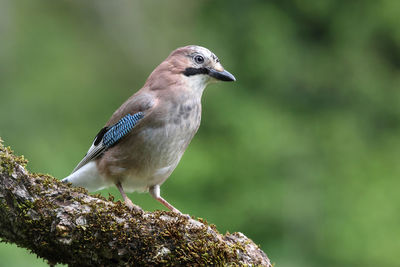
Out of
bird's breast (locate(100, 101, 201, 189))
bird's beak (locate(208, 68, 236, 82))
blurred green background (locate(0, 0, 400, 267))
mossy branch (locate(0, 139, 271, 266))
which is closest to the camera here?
mossy branch (locate(0, 139, 271, 266))

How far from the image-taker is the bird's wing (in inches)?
222

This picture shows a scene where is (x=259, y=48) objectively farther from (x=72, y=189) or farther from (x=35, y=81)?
(x=72, y=189)

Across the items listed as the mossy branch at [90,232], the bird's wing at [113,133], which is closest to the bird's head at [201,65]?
the bird's wing at [113,133]

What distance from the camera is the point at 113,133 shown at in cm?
583

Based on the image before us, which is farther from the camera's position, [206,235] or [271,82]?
[271,82]

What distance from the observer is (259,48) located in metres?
13.0

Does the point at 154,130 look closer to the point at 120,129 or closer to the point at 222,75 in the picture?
the point at 120,129

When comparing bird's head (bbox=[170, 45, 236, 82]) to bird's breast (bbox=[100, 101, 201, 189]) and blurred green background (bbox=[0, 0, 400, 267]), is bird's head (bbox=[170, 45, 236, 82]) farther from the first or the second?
blurred green background (bbox=[0, 0, 400, 267])

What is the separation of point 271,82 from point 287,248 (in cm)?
387

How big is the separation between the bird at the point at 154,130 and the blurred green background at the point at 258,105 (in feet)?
13.0

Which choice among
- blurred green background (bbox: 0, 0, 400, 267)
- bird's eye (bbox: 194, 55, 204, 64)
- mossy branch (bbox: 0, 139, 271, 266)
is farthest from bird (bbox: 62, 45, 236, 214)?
blurred green background (bbox: 0, 0, 400, 267)

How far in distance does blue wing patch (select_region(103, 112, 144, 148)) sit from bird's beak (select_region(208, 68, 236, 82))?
2.62 ft

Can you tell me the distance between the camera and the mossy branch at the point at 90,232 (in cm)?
397

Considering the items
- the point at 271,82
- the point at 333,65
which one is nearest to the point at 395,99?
the point at 333,65
